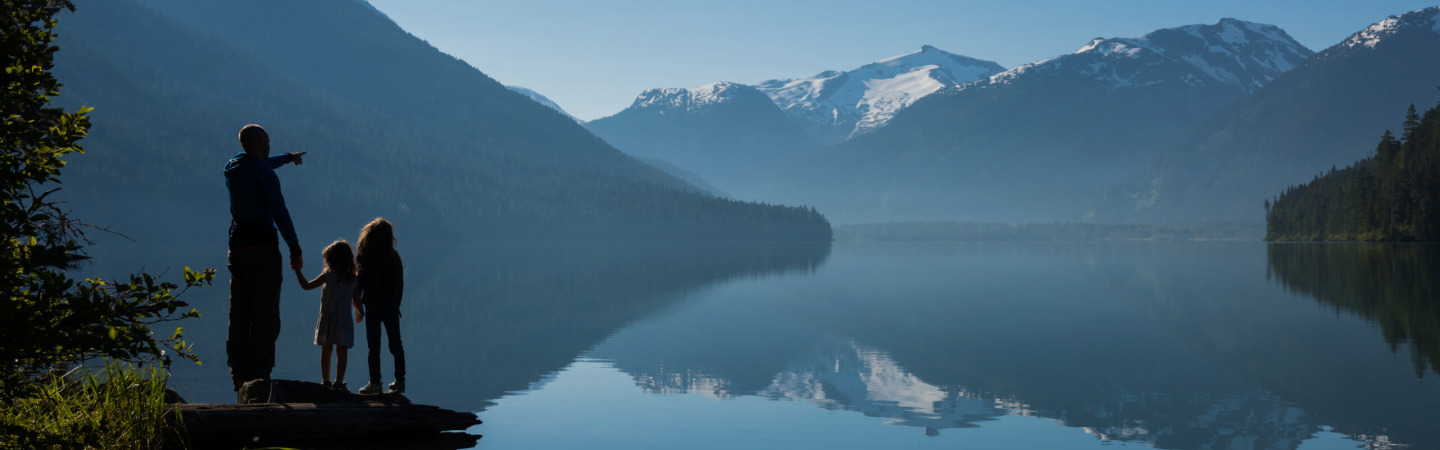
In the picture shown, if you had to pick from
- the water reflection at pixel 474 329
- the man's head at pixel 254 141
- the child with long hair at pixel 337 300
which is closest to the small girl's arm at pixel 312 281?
the child with long hair at pixel 337 300

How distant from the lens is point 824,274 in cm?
7919

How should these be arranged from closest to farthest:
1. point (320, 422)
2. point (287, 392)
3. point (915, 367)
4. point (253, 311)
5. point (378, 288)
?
point (320, 422) → point (287, 392) → point (253, 311) → point (378, 288) → point (915, 367)

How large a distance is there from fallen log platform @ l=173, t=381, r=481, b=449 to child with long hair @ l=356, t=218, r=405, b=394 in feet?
3.50

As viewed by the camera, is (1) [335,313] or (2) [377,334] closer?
(1) [335,313]

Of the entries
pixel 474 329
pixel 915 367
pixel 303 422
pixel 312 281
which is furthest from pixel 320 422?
pixel 474 329

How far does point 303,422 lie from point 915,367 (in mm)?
18670

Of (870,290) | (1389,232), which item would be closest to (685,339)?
(870,290)

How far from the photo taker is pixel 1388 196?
136 metres

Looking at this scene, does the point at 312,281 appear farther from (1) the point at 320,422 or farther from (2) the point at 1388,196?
(2) the point at 1388,196

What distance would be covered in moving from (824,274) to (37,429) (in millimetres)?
71786

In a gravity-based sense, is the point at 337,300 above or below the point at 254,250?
below

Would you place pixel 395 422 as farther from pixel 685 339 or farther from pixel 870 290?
pixel 870 290

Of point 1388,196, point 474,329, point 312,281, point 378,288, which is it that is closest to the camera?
point 312,281

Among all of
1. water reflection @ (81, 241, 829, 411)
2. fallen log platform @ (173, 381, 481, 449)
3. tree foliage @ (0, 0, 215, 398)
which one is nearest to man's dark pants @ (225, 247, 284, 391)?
fallen log platform @ (173, 381, 481, 449)
